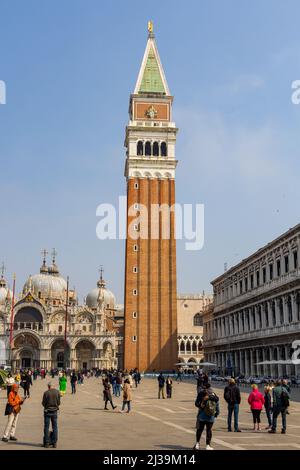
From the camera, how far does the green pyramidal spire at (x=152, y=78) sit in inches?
3408

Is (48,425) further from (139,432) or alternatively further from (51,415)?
(139,432)

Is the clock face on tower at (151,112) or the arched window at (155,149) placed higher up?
the clock face on tower at (151,112)

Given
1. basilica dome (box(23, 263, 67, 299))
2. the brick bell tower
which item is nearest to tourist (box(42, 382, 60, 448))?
the brick bell tower

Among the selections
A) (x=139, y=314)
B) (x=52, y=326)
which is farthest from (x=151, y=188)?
(x=52, y=326)

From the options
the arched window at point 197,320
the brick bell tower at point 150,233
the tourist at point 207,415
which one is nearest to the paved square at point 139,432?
the tourist at point 207,415

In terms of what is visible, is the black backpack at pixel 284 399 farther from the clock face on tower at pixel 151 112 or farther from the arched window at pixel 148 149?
the clock face on tower at pixel 151 112

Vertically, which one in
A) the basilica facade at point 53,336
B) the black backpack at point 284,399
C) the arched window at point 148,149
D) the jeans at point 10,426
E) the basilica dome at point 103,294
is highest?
the arched window at point 148,149

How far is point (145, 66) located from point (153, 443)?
7952 centimetres

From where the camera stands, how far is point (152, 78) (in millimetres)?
87125

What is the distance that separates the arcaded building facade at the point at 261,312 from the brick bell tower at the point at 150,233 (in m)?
7.20

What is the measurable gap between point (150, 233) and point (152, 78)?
83.7 ft

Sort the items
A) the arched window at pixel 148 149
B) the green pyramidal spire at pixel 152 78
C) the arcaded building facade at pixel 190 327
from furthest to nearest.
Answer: the arcaded building facade at pixel 190 327 < the green pyramidal spire at pixel 152 78 < the arched window at pixel 148 149

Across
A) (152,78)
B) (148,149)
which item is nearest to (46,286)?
(148,149)
